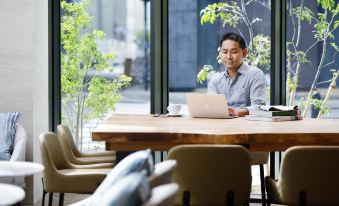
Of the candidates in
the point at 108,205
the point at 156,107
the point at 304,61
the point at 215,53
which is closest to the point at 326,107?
the point at 304,61

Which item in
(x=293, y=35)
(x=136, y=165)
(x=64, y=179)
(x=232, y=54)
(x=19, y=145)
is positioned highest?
(x=293, y=35)

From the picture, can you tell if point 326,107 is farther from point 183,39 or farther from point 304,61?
point 183,39

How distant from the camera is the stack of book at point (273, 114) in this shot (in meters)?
4.65

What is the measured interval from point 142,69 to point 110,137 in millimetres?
3129

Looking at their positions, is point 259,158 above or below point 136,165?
below

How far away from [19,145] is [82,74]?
4.19 ft

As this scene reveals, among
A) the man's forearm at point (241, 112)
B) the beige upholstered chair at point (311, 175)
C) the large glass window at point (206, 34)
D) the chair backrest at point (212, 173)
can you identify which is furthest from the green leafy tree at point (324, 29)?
the chair backrest at point (212, 173)

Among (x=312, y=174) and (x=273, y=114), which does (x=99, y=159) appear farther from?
(x=312, y=174)

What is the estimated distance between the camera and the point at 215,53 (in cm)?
663

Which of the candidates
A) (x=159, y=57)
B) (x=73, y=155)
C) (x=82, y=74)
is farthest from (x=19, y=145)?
(x=159, y=57)

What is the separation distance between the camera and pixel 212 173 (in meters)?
3.35

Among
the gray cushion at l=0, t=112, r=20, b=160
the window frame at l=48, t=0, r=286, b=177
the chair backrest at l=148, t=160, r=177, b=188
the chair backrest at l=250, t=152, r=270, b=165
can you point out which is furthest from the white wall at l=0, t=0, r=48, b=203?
the chair backrest at l=148, t=160, r=177, b=188

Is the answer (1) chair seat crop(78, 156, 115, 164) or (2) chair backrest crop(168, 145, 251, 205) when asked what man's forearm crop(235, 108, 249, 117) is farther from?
(2) chair backrest crop(168, 145, 251, 205)

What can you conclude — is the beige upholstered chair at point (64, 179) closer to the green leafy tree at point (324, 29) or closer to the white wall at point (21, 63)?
the white wall at point (21, 63)
